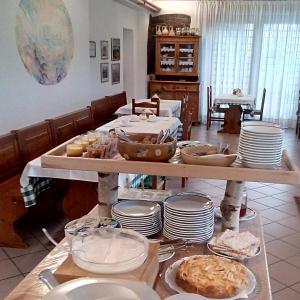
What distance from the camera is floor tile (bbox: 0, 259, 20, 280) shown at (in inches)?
106

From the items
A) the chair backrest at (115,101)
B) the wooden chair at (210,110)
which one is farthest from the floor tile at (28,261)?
the wooden chair at (210,110)

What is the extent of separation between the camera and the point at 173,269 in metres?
1.32

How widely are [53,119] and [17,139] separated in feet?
2.47

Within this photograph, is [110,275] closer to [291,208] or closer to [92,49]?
[291,208]

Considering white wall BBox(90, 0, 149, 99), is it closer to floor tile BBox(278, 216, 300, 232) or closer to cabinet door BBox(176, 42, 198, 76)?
cabinet door BBox(176, 42, 198, 76)

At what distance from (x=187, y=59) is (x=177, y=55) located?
0.24m

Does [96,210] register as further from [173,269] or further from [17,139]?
[17,139]

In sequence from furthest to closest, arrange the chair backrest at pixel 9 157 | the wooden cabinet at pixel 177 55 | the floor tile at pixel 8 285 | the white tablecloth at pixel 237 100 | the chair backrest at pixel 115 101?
the wooden cabinet at pixel 177 55 → the white tablecloth at pixel 237 100 → the chair backrest at pixel 115 101 → the chair backrest at pixel 9 157 → the floor tile at pixel 8 285

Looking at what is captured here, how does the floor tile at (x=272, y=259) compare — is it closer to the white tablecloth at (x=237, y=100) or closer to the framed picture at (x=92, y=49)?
the framed picture at (x=92, y=49)

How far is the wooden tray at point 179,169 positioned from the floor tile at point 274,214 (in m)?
2.57

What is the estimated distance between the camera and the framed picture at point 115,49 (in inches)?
260

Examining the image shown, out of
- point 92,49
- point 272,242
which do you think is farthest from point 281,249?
point 92,49

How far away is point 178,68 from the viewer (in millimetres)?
8445

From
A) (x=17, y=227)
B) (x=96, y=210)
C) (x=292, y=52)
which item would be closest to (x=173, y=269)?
(x=96, y=210)
